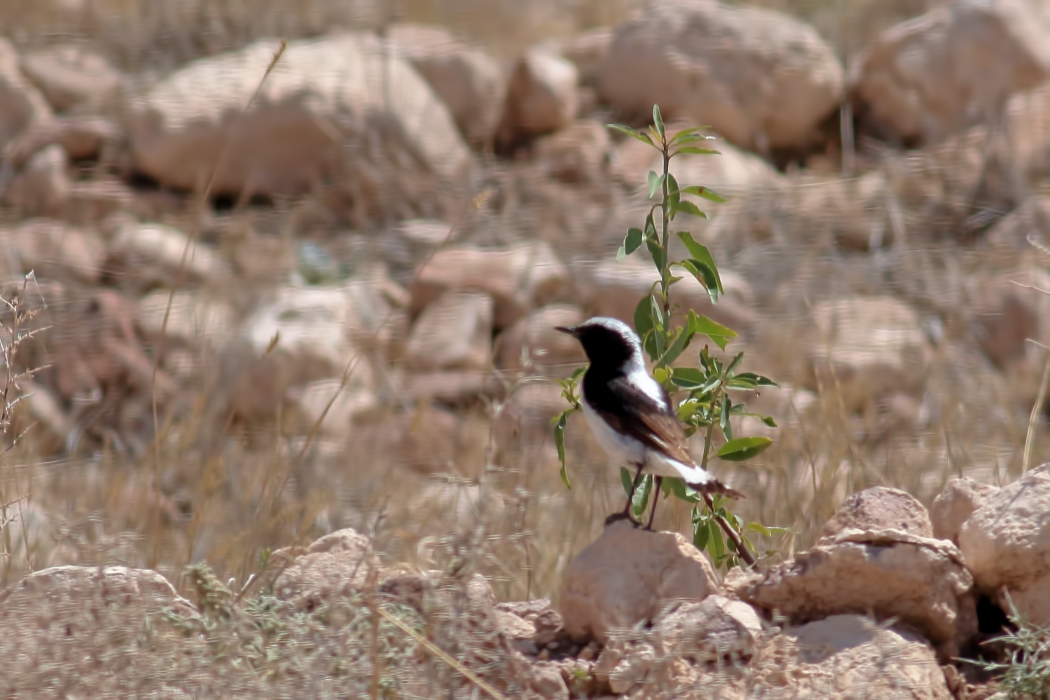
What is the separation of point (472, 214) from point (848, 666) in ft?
22.1

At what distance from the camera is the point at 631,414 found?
11.6 feet

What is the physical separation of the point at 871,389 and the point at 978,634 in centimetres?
514

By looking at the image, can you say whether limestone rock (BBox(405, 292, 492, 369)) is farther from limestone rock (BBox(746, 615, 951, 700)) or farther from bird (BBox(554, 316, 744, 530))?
limestone rock (BBox(746, 615, 951, 700))

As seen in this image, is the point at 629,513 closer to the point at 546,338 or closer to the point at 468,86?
the point at 546,338

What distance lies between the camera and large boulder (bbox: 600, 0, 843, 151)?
11.0 m

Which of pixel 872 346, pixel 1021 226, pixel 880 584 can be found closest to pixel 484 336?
pixel 872 346

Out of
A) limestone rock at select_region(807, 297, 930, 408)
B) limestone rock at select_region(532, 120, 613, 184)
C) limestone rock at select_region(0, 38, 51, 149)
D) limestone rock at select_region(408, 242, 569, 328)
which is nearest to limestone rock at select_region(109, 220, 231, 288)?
limestone rock at select_region(408, 242, 569, 328)

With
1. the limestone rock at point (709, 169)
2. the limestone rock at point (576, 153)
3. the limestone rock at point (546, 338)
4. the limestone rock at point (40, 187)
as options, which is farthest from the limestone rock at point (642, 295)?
the limestone rock at point (40, 187)

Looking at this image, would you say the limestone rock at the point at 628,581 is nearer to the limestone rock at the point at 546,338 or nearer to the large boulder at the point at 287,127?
the limestone rock at the point at 546,338

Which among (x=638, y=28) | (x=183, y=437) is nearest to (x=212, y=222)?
(x=638, y=28)

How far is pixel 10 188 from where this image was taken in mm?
10477

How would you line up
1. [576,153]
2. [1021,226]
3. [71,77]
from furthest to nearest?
[71,77] → [576,153] → [1021,226]

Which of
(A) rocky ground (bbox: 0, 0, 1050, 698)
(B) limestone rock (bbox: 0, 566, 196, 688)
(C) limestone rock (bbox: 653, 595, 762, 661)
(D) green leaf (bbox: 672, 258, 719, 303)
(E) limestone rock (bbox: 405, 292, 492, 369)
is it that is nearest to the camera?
(B) limestone rock (bbox: 0, 566, 196, 688)

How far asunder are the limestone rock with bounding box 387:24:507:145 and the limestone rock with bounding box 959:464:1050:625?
8284 mm
